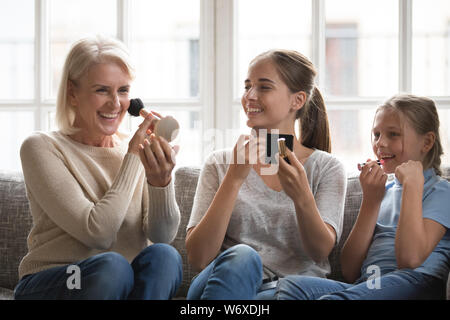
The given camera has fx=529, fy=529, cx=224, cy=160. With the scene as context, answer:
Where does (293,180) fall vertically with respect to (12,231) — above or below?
above

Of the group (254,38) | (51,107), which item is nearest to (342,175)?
(254,38)

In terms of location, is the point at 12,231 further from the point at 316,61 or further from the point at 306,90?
the point at 316,61

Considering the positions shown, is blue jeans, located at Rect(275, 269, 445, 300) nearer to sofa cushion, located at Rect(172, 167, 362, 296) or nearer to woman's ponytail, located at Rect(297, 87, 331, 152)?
sofa cushion, located at Rect(172, 167, 362, 296)

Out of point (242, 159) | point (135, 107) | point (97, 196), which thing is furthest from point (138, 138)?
point (242, 159)

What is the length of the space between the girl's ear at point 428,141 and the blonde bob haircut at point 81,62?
0.92 meters

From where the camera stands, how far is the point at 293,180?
1448 millimetres

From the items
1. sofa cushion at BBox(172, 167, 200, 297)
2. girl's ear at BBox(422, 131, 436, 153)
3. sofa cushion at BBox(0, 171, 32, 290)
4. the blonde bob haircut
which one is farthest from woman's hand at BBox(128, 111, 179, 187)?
girl's ear at BBox(422, 131, 436, 153)

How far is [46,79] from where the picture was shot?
251 centimetres

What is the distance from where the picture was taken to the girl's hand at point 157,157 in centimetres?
143

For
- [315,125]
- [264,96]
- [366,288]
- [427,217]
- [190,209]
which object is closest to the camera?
[366,288]

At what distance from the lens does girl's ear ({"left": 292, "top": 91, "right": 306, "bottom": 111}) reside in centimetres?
167

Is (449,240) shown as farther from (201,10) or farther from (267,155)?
(201,10)

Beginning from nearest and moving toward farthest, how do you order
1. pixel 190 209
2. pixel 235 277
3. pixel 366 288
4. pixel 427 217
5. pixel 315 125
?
pixel 235 277
pixel 366 288
pixel 427 217
pixel 315 125
pixel 190 209

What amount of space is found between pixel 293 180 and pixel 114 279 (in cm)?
54
